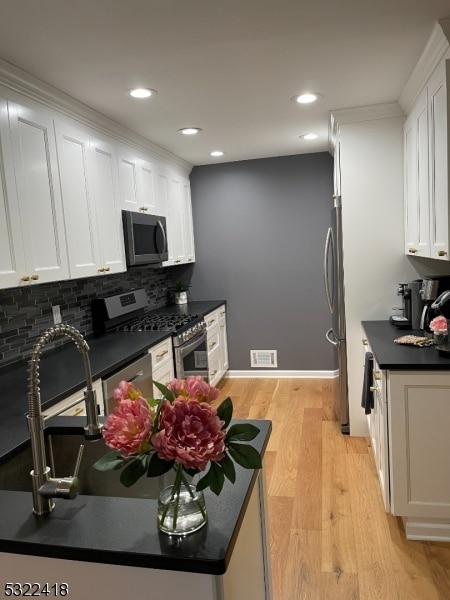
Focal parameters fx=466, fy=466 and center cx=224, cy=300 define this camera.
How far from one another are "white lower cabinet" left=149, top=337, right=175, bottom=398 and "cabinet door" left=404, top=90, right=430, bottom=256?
5.83 ft

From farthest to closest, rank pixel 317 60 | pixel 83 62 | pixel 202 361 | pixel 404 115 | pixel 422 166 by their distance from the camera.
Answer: pixel 202 361
pixel 404 115
pixel 422 166
pixel 317 60
pixel 83 62

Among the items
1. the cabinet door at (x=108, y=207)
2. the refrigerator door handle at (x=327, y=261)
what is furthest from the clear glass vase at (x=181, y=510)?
the refrigerator door handle at (x=327, y=261)

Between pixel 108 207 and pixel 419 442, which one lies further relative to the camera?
pixel 108 207

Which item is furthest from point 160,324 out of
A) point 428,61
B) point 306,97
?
point 428,61

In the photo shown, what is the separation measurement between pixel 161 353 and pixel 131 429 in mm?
2404

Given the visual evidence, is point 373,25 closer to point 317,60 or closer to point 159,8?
point 317,60

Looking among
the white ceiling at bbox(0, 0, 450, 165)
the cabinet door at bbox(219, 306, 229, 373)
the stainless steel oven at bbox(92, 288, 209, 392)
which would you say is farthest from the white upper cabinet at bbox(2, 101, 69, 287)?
the cabinet door at bbox(219, 306, 229, 373)

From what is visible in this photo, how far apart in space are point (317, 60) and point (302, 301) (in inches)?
116

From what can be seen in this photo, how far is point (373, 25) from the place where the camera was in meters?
2.01

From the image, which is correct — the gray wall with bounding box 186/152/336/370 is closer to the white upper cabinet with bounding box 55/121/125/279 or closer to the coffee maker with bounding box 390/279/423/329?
the coffee maker with bounding box 390/279/423/329

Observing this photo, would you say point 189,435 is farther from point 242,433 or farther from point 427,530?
point 427,530

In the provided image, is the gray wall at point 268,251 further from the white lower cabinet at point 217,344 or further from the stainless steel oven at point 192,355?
the stainless steel oven at point 192,355

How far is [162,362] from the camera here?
10.7ft

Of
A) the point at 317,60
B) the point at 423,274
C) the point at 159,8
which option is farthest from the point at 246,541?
the point at 423,274
